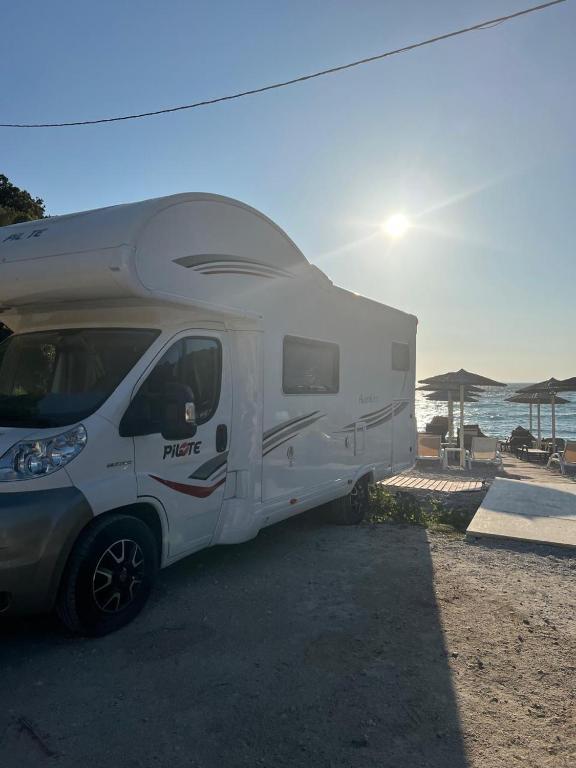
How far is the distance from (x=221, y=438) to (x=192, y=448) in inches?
14.2

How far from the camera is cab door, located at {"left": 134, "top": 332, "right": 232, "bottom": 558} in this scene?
4270 mm

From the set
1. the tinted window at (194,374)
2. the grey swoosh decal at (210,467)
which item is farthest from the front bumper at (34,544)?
the grey swoosh decal at (210,467)

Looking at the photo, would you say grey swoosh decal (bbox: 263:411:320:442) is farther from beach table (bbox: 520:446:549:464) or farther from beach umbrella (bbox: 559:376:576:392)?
beach table (bbox: 520:446:549:464)

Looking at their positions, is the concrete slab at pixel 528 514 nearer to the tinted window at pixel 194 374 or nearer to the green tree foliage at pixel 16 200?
the tinted window at pixel 194 374

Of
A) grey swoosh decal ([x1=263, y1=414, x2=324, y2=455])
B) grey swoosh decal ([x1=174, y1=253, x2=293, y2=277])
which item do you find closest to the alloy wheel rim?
grey swoosh decal ([x1=263, y1=414, x2=324, y2=455])

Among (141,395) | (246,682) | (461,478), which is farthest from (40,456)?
(461,478)

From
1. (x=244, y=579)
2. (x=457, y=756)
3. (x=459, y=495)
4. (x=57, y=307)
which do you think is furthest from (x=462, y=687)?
(x=459, y=495)

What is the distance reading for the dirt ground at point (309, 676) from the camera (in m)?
2.87

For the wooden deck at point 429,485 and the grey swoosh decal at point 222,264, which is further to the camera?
the wooden deck at point 429,485

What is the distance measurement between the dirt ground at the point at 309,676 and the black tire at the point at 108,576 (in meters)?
0.15

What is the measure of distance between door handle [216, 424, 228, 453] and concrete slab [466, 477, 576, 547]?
3.32 metres

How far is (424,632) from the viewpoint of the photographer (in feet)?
13.6

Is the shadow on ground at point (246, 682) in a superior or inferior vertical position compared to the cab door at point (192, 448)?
inferior

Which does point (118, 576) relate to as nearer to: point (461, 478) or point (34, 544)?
point (34, 544)
